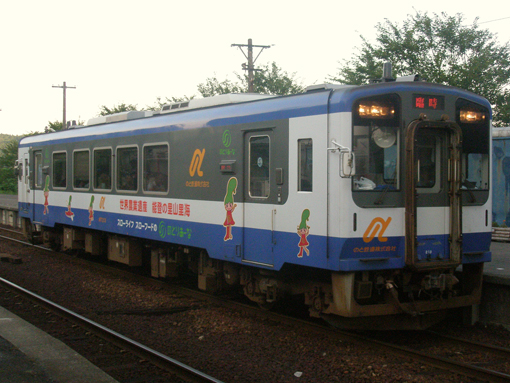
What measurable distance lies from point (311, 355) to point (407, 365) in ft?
3.44

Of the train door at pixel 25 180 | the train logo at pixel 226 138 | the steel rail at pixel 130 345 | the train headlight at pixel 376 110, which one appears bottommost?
the steel rail at pixel 130 345

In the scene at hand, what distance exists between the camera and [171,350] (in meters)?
6.67

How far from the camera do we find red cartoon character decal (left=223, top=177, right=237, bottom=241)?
311 inches

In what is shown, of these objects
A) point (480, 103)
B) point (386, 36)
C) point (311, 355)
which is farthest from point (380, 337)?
point (386, 36)

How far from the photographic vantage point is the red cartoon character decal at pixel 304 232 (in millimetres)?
6668

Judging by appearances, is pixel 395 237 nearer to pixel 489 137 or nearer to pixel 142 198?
pixel 489 137

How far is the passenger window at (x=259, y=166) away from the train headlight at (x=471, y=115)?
→ 7.97 feet

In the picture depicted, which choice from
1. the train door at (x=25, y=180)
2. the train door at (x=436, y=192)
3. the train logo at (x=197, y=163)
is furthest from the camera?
the train door at (x=25, y=180)

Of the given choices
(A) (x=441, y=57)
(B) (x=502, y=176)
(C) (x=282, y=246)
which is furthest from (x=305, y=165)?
(A) (x=441, y=57)

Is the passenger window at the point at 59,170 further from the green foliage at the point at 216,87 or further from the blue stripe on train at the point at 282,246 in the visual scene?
the green foliage at the point at 216,87

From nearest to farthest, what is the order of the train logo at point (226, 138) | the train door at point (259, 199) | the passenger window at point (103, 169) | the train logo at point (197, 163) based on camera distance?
the train door at point (259, 199) → the train logo at point (226, 138) → the train logo at point (197, 163) → the passenger window at point (103, 169)

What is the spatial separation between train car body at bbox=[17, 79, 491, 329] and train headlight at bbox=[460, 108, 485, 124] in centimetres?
1

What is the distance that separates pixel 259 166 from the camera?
7531mm

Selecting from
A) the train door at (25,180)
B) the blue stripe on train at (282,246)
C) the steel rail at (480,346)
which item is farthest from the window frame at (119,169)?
the steel rail at (480,346)
